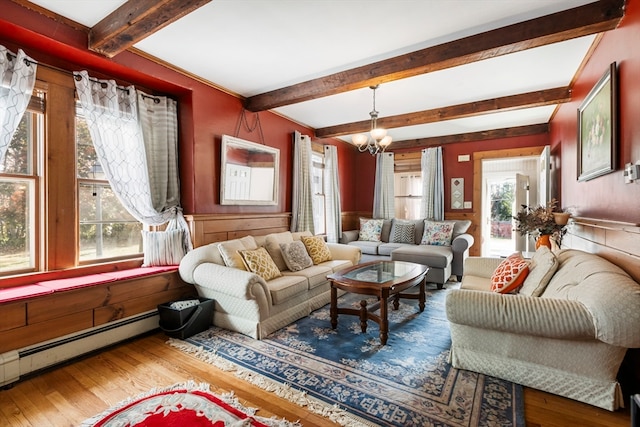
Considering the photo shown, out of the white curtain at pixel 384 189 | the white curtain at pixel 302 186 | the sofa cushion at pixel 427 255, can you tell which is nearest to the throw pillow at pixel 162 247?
the white curtain at pixel 302 186

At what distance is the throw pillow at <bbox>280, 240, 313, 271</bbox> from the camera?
11.7 ft

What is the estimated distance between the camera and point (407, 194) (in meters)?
6.52

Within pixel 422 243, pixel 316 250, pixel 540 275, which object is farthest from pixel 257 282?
pixel 422 243

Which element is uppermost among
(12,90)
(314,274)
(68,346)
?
(12,90)

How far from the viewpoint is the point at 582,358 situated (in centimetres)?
176

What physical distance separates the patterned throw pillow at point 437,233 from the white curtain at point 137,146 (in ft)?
12.7

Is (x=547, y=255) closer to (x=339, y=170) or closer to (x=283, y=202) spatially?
(x=283, y=202)

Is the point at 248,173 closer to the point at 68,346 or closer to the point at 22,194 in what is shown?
the point at 22,194

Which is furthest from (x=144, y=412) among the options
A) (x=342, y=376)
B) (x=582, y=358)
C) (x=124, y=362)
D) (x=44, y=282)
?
(x=582, y=358)

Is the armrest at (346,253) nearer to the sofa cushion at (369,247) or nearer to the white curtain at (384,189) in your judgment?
the sofa cushion at (369,247)

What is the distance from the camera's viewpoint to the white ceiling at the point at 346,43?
213cm

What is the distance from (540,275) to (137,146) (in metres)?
3.78

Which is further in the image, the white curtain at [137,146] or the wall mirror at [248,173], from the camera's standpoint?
the wall mirror at [248,173]

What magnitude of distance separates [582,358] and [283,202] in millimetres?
3772
